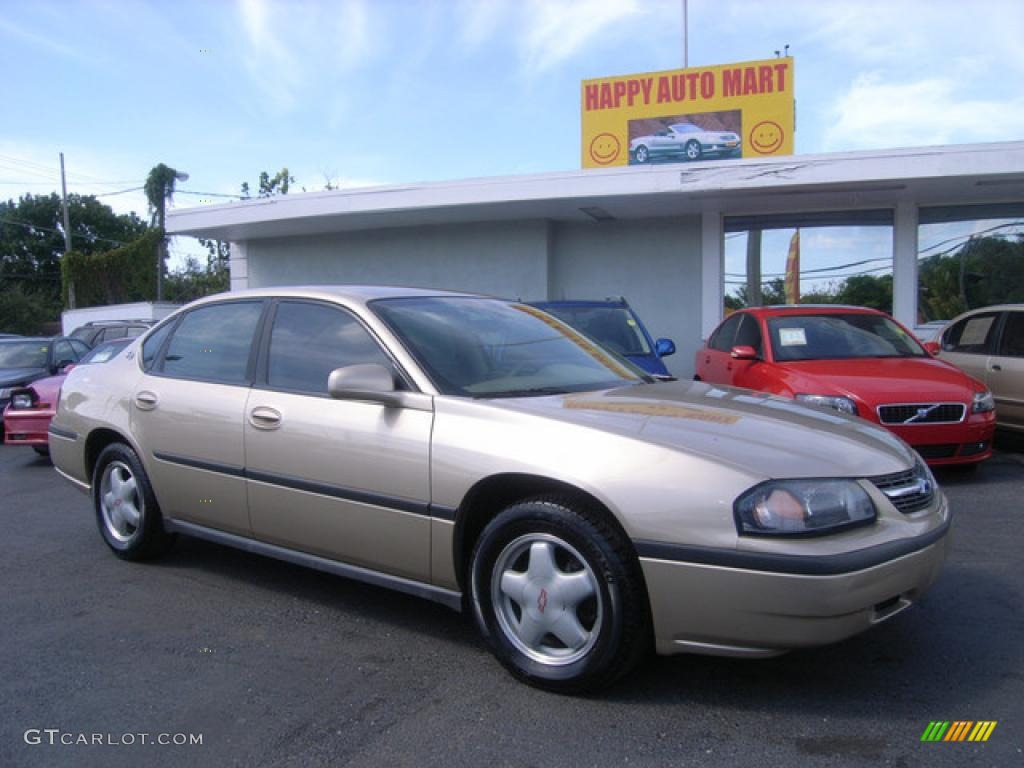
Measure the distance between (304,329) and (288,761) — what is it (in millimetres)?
2065

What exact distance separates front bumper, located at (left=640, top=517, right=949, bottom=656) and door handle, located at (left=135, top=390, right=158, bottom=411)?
9.75ft

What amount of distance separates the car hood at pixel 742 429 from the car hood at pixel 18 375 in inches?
378

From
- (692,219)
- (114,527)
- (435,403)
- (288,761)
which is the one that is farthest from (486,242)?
(288,761)

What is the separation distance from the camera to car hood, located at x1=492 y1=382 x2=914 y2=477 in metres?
2.91

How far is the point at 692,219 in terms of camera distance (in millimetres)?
13422

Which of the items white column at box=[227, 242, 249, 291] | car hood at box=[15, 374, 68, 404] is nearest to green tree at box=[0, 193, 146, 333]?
white column at box=[227, 242, 249, 291]

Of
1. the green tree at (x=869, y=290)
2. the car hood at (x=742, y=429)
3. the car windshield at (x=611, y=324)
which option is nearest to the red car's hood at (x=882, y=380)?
the car windshield at (x=611, y=324)

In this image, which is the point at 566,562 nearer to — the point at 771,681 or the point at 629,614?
the point at 629,614

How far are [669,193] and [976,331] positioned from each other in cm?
448

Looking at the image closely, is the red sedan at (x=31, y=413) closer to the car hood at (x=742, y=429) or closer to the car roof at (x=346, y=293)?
the car roof at (x=346, y=293)

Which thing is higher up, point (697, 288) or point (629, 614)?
point (697, 288)

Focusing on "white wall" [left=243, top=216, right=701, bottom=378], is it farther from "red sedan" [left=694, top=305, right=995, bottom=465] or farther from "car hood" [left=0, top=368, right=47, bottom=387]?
"car hood" [left=0, top=368, right=47, bottom=387]

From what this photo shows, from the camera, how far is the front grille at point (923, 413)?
20.7 feet

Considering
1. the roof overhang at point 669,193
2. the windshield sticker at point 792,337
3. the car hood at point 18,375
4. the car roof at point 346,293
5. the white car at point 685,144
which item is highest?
the white car at point 685,144
